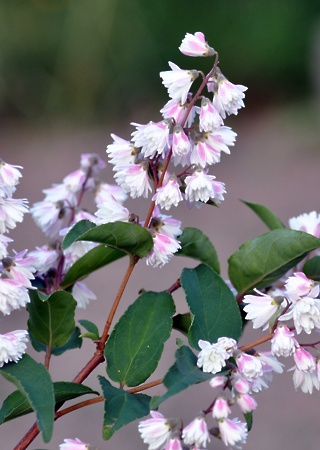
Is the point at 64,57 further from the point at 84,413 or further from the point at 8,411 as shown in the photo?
the point at 8,411

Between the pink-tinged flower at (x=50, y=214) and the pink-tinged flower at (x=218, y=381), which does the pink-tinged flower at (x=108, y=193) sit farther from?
the pink-tinged flower at (x=218, y=381)

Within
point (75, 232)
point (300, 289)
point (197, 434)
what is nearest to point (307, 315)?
point (300, 289)

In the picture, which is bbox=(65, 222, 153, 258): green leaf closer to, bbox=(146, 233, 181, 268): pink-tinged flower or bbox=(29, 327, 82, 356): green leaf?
bbox=(146, 233, 181, 268): pink-tinged flower

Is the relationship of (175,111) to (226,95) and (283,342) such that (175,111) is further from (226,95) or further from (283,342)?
(283,342)

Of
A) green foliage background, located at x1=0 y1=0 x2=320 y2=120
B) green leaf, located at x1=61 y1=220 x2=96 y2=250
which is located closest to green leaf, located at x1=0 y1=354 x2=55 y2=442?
green leaf, located at x1=61 y1=220 x2=96 y2=250

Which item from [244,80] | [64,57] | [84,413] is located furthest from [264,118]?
[84,413]

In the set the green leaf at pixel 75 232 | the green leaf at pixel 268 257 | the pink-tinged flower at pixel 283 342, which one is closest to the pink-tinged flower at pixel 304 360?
the pink-tinged flower at pixel 283 342
